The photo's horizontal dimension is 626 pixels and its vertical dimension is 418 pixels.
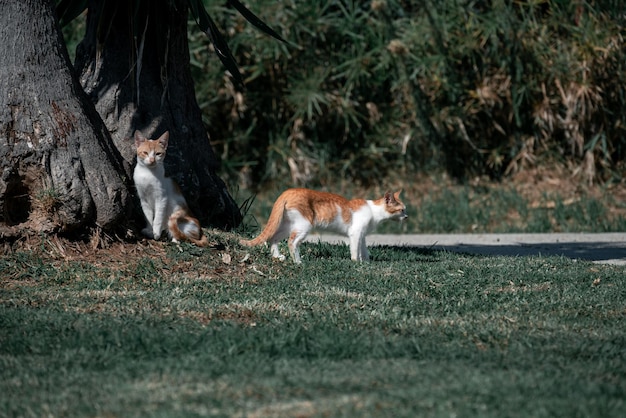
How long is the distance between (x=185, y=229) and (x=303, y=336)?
2.66m

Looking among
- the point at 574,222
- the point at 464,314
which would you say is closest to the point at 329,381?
the point at 464,314

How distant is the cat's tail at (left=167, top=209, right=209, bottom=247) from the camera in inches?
296

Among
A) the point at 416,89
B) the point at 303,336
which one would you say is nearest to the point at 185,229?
the point at 303,336

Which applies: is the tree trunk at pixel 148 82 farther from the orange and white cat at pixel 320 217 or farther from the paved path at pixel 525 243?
the paved path at pixel 525 243

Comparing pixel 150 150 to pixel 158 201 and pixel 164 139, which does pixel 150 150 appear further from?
pixel 158 201

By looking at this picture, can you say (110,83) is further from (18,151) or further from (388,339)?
(388,339)

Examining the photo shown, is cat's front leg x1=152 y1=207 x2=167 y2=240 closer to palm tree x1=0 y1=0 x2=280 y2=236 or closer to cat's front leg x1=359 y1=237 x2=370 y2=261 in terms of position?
palm tree x1=0 y1=0 x2=280 y2=236

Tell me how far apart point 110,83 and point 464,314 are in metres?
4.05

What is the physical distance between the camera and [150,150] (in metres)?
7.55

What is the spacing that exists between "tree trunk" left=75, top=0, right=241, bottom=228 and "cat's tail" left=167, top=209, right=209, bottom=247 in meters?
0.70

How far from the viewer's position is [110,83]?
8.22 meters

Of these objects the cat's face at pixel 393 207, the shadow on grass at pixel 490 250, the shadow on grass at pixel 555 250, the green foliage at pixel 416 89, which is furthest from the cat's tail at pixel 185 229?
the green foliage at pixel 416 89

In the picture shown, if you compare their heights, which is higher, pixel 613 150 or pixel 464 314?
pixel 613 150

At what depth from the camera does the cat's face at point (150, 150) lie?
7.53 m
